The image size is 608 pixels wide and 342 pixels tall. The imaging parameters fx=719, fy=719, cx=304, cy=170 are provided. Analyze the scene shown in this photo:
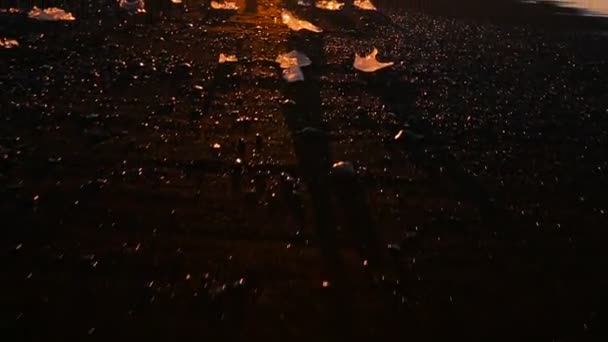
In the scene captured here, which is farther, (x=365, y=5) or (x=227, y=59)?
(x=365, y=5)

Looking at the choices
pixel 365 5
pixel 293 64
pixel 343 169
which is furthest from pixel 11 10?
pixel 343 169

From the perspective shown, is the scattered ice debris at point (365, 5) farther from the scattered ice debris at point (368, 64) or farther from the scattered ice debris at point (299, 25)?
the scattered ice debris at point (368, 64)

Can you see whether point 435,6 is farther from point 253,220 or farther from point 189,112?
point 253,220

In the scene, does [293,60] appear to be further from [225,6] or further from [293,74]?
Result: [225,6]

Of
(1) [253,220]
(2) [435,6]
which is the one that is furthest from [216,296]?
(2) [435,6]

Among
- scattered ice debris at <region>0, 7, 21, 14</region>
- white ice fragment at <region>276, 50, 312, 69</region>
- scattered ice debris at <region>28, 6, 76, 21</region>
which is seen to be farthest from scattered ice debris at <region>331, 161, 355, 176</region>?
scattered ice debris at <region>0, 7, 21, 14</region>
